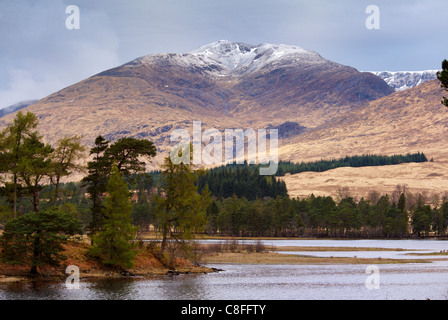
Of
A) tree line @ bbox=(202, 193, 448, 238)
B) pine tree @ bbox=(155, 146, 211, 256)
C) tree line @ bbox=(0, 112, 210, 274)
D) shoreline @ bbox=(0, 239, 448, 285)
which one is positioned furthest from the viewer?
tree line @ bbox=(202, 193, 448, 238)

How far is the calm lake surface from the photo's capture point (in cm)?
5372

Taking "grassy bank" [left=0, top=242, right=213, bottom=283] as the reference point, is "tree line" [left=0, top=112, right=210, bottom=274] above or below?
above

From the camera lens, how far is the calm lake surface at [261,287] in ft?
176

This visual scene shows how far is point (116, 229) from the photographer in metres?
67.4

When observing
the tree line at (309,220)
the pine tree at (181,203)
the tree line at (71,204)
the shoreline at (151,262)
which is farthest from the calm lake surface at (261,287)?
the tree line at (309,220)

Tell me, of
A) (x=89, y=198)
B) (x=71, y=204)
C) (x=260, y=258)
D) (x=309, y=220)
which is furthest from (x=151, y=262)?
(x=309, y=220)

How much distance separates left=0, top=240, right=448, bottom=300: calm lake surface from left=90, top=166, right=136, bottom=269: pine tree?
3849mm

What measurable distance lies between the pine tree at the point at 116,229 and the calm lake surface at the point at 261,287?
3.85 meters

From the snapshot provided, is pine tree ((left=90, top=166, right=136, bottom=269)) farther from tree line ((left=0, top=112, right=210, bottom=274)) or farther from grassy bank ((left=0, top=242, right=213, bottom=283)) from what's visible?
grassy bank ((left=0, top=242, right=213, bottom=283))

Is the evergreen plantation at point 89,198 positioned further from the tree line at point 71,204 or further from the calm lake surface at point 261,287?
the calm lake surface at point 261,287

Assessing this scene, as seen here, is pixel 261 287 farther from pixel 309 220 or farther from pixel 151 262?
pixel 309 220

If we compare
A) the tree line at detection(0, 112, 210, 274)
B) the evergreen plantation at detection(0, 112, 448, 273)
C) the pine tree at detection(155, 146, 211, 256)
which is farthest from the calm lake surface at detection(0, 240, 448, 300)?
the pine tree at detection(155, 146, 211, 256)
